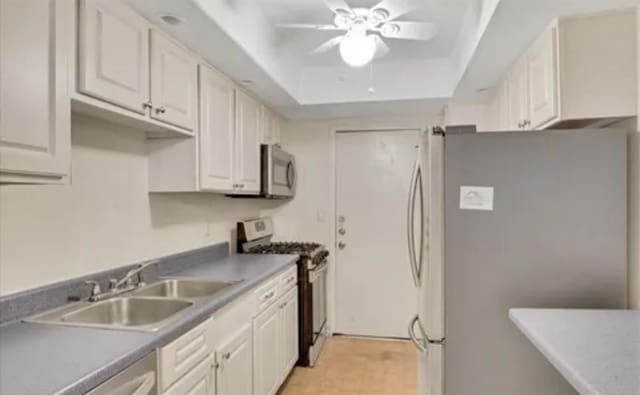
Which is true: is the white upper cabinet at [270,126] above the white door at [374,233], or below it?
above

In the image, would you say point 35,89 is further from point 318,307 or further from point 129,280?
point 318,307

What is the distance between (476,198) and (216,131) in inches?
62.6

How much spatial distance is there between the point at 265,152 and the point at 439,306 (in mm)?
2026

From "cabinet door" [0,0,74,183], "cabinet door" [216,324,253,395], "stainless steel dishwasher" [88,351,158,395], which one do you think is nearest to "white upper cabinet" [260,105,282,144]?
"cabinet door" [216,324,253,395]

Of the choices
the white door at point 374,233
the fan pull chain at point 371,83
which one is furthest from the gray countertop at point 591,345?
the white door at point 374,233

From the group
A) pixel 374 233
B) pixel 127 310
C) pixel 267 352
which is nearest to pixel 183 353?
pixel 127 310

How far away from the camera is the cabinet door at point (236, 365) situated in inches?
78.2

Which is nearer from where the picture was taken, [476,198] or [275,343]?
[476,198]

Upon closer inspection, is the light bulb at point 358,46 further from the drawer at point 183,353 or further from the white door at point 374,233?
the white door at point 374,233

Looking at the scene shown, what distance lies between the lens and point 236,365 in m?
2.18

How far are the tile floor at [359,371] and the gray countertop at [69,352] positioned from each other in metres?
1.70

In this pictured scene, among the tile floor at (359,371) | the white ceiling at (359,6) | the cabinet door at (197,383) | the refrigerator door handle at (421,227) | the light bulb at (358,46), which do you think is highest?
the white ceiling at (359,6)

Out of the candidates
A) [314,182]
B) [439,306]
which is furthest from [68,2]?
[314,182]

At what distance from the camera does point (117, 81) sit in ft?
5.63
